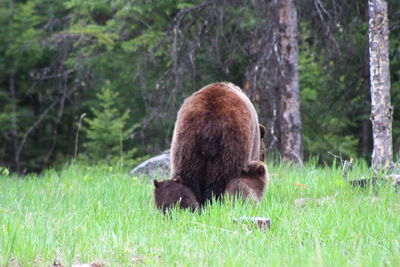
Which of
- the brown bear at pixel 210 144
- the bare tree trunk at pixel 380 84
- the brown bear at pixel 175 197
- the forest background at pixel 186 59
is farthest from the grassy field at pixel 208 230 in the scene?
the forest background at pixel 186 59

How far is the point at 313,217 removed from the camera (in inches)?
223

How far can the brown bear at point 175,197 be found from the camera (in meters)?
6.27

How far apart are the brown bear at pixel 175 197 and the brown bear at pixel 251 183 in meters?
0.39

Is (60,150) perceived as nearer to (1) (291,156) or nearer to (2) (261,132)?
(1) (291,156)

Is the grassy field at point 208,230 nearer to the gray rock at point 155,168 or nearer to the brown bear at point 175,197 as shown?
the brown bear at point 175,197

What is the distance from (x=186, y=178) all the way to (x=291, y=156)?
546 centimetres

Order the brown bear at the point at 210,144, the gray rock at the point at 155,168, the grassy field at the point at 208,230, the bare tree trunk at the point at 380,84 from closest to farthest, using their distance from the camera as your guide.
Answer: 1. the grassy field at the point at 208,230
2. the brown bear at the point at 210,144
3. the bare tree trunk at the point at 380,84
4. the gray rock at the point at 155,168

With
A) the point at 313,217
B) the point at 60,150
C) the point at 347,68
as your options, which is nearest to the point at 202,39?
the point at 347,68

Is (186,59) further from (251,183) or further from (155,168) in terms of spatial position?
(251,183)

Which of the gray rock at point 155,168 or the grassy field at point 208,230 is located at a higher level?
the grassy field at point 208,230

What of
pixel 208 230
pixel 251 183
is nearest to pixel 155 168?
pixel 251 183

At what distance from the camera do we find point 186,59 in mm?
11539

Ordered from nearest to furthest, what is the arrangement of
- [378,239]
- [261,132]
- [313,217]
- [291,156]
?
[378,239] → [313,217] → [261,132] → [291,156]

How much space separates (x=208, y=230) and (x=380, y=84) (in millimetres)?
3483
